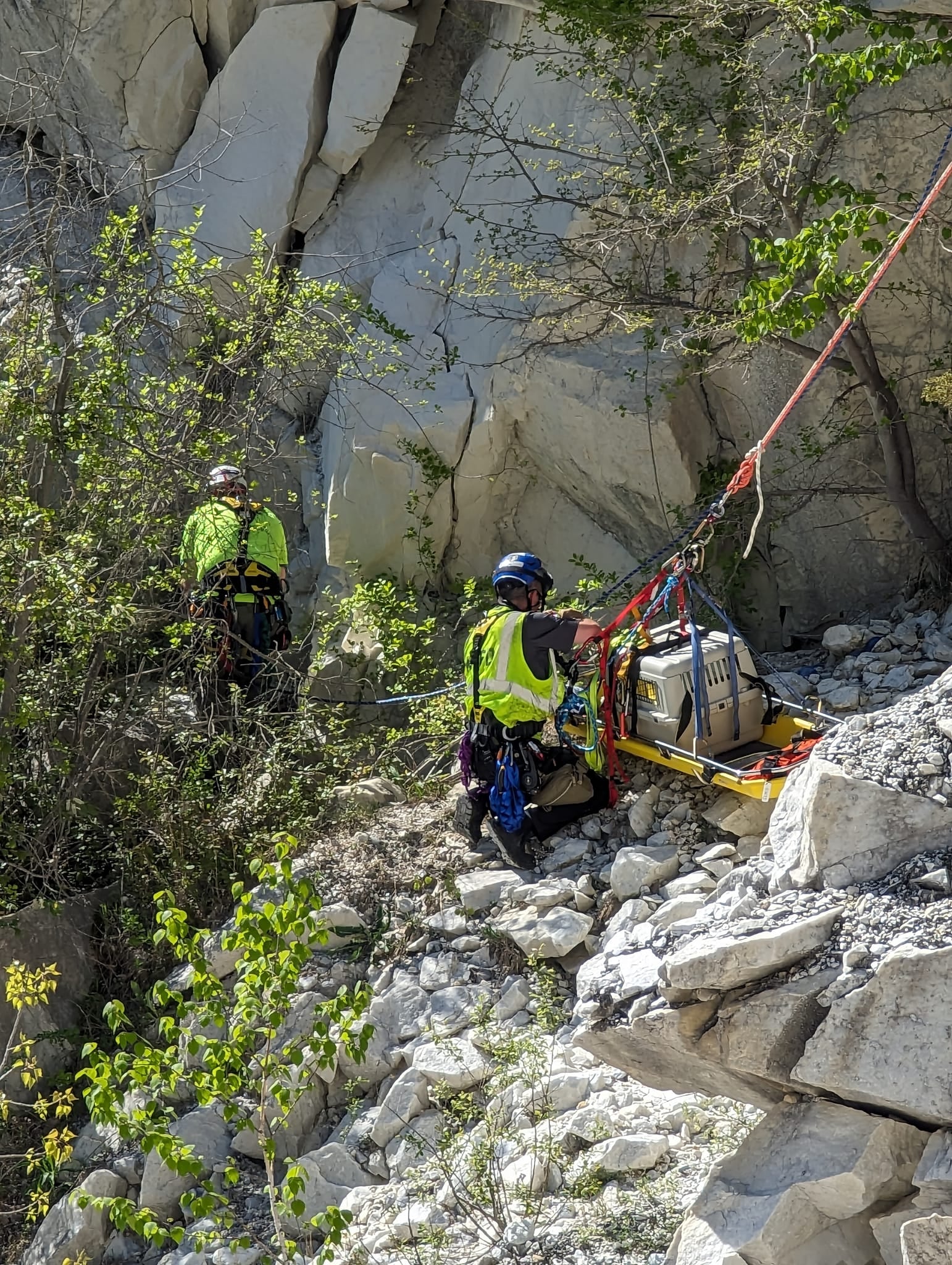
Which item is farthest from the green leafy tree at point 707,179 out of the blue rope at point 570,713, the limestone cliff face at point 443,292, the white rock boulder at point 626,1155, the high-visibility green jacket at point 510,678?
the white rock boulder at point 626,1155

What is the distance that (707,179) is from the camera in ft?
24.9

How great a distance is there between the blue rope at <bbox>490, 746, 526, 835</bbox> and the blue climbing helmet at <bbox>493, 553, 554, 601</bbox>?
0.81 meters

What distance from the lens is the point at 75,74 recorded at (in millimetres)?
11156

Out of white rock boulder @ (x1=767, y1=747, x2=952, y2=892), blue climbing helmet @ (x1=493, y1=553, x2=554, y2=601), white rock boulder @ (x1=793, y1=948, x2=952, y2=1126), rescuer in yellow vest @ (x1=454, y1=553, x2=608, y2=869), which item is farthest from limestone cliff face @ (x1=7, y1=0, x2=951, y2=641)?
white rock boulder @ (x1=793, y1=948, x2=952, y2=1126)

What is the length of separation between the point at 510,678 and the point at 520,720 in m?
0.22

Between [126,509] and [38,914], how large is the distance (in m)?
2.24

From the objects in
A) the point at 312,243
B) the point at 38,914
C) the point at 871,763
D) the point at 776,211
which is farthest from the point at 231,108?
the point at 871,763

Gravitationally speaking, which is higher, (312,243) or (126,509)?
(312,243)

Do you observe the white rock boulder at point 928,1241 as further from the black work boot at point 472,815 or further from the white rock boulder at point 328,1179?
the black work boot at point 472,815

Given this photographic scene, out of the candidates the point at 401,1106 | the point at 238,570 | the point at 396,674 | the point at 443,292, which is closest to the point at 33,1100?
the point at 401,1106

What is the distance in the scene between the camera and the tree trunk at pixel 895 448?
7207 millimetres

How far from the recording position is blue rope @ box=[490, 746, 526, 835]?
6293 millimetres

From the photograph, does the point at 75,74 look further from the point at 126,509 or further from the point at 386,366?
the point at 126,509

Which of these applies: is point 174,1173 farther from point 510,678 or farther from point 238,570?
point 238,570
